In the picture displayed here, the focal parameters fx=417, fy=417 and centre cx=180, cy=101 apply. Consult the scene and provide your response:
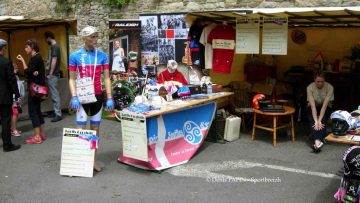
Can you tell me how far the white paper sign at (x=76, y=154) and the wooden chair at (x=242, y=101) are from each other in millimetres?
3260

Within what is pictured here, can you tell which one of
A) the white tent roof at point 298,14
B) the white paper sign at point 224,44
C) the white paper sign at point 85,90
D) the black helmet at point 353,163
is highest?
the white tent roof at point 298,14

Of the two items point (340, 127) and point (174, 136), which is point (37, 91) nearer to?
point (174, 136)

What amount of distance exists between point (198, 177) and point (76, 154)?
5.00ft

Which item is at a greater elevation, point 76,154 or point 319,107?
point 319,107

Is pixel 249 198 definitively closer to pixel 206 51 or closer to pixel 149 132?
pixel 149 132

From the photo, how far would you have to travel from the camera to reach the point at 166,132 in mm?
5523

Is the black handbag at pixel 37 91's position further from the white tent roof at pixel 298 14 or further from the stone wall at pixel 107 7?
the stone wall at pixel 107 7

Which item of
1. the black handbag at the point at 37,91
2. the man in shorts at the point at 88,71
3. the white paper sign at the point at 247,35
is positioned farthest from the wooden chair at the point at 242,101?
the black handbag at the point at 37,91

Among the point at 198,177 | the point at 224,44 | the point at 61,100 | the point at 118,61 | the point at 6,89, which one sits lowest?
the point at 198,177

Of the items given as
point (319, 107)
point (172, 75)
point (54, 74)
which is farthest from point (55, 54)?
point (319, 107)

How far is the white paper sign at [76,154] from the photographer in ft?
16.6

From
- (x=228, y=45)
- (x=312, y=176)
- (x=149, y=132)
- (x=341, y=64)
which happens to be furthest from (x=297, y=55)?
(x=149, y=132)

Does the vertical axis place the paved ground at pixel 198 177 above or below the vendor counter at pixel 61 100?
below

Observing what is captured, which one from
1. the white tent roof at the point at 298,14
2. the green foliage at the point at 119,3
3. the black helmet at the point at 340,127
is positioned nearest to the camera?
the black helmet at the point at 340,127
